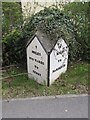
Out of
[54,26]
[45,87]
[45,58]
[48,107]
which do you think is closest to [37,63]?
[45,58]

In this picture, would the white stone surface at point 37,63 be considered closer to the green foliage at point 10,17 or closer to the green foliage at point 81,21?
the green foliage at point 10,17

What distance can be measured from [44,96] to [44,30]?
1187 mm

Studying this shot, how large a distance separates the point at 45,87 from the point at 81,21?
1760mm

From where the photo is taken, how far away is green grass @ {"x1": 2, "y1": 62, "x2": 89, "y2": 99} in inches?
204

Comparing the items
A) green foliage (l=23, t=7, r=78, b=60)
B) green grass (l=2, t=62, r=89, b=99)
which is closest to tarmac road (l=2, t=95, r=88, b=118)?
green grass (l=2, t=62, r=89, b=99)

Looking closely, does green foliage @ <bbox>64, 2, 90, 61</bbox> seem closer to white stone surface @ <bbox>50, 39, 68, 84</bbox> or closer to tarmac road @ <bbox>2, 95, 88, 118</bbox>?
white stone surface @ <bbox>50, 39, 68, 84</bbox>

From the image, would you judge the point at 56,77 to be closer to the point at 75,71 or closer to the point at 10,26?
the point at 75,71

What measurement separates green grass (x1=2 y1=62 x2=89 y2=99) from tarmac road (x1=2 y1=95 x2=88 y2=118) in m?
Answer: 0.15

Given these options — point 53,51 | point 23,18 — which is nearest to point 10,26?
point 23,18

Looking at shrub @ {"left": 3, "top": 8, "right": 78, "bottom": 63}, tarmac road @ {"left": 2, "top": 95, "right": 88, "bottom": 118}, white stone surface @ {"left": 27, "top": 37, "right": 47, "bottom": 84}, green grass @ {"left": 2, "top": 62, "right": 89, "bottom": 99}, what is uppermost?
shrub @ {"left": 3, "top": 8, "right": 78, "bottom": 63}

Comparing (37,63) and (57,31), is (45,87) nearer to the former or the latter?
(37,63)

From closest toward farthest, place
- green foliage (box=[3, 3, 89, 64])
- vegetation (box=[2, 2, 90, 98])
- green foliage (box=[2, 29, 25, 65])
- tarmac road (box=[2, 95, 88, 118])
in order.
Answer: tarmac road (box=[2, 95, 88, 118]), vegetation (box=[2, 2, 90, 98]), green foliage (box=[3, 3, 89, 64]), green foliage (box=[2, 29, 25, 65])

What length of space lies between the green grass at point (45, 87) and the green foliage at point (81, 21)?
0.51 meters

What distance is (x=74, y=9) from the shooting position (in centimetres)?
633
